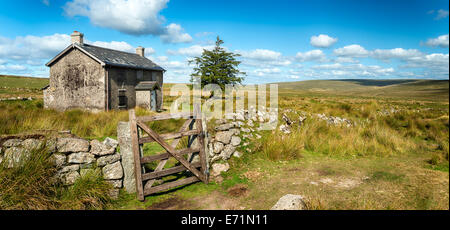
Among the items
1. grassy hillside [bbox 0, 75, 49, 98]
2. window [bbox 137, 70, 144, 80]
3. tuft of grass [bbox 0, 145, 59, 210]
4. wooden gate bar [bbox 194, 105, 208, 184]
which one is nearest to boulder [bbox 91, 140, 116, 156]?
tuft of grass [bbox 0, 145, 59, 210]

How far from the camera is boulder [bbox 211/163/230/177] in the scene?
6.66 metres

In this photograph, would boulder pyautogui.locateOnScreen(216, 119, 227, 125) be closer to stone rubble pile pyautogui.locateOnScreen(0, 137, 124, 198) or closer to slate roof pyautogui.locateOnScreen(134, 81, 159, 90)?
stone rubble pile pyautogui.locateOnScreen(0, 137, 124, 198)

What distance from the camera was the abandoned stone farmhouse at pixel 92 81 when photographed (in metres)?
16.9

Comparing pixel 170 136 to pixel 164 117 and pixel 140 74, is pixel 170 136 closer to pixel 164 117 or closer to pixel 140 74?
pixel 164 117

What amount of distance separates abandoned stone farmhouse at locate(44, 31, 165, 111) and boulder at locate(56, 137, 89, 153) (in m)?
13.0

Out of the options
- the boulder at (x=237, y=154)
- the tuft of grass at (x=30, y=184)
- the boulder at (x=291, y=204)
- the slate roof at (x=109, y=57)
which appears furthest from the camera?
the slate roof at (x=109, y=57)

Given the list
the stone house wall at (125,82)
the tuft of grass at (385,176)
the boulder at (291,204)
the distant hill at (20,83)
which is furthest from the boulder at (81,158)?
the distant hill at (20,83)

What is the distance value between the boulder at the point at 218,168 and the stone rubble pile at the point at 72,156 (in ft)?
7.92

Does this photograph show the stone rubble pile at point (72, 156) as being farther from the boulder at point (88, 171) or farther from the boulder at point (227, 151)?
the boulder at point (227, 151)

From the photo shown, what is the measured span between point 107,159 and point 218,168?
2878mm

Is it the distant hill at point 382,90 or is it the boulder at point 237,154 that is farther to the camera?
the distant hill at point 382,90

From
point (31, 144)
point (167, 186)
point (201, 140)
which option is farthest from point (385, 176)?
point (31, 144)

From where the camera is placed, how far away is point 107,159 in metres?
5.18
